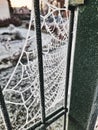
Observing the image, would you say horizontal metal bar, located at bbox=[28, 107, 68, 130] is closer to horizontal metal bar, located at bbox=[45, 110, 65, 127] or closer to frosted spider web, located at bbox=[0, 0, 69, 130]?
horizontal metal bar, located at bbox=[45, 110, 65, 127]

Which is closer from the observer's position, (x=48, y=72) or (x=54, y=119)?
(x=54, y=119)

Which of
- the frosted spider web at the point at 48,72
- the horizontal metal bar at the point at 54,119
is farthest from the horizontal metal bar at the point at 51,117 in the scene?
the frosted spider web at the point at 48,72

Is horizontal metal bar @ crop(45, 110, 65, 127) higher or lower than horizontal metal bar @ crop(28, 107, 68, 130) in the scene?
lower

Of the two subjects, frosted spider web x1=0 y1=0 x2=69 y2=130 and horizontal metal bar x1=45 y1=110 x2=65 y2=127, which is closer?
horizontal metal bar x1=45 y1=110 x2=65 y2=127

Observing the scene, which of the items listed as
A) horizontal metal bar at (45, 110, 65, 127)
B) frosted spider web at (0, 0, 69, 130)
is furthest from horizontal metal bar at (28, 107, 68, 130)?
frosted spider web at (0, 0, 69, 130)

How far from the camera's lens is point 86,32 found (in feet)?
1.81

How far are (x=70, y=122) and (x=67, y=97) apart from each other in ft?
0.58

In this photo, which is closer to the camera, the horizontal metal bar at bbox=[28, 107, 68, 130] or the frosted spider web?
the horizontal metal bar at bbox=[28, 107, 68, 130]

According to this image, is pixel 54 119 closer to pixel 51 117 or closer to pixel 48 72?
pixel 51 117

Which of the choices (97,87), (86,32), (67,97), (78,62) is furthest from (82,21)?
(67,97)

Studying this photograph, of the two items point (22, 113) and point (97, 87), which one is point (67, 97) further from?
point (22, 113)

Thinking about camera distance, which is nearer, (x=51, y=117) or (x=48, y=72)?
(x=51, y=117)

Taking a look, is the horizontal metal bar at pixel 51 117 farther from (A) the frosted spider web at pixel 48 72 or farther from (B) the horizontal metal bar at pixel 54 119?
(A) the frosted spider web at pixel 48 72

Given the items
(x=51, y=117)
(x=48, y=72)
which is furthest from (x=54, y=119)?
(x=48, y=72)
